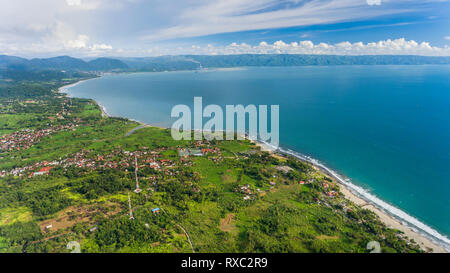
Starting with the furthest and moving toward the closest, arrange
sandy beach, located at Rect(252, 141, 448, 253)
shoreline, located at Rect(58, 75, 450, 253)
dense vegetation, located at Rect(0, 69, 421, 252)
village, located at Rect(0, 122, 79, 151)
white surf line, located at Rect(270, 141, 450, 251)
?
village, located at Rect(0, 122, 79, 151) → white surf line, located at Rect(270, 141, 450, 251) → shoreline, located at Rect(58, 75, 450, 253) → sandy beach, located at Rect(252, 141, 448, 253) → dense vegetation, located at Rect(0, 69, 421, 252)

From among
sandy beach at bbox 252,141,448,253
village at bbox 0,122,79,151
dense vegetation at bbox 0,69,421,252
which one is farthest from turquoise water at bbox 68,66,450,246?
village at bbox 0,122,79,151

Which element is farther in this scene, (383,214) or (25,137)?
(25,137)

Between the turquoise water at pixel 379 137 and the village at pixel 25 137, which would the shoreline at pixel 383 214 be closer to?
the turquoise water at pixel 379 137

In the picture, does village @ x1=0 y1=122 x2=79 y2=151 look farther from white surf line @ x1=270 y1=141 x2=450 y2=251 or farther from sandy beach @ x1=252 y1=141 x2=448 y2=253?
white surf line @ x1=270 y1=141 x2=450 y2=251

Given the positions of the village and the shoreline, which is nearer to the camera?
the shoreline

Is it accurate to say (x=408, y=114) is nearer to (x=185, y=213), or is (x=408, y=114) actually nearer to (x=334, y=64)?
(x=185, y=213)

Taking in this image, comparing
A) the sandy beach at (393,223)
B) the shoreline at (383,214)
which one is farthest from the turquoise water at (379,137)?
the sandy beach at (393,223)

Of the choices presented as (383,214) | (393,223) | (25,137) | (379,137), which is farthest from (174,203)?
(25,137)

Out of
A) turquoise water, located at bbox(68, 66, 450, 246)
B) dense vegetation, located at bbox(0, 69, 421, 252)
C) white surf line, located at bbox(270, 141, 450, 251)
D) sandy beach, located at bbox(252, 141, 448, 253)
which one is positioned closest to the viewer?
dense vegetation, located at bbox(0, 69, 421, 252)

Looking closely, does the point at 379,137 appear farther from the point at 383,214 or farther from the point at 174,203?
the point at 174,203
